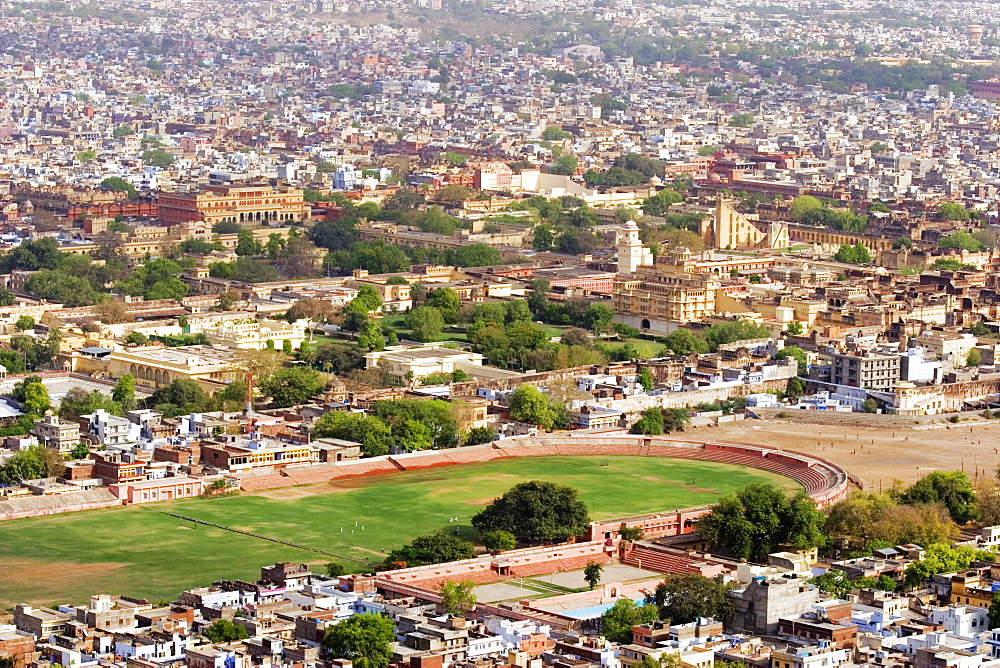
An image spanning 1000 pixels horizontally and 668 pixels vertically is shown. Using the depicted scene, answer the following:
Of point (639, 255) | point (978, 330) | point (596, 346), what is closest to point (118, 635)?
point (596, 346)

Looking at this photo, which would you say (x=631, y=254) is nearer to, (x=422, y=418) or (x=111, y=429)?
(x=422, y=418)

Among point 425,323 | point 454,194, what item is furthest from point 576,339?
point 454,194

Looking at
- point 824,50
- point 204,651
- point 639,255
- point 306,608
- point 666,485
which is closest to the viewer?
point 204,651

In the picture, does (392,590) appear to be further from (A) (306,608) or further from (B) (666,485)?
(B) (666,485)

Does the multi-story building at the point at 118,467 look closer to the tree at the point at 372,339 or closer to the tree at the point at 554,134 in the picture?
the tree at the point at 372,339

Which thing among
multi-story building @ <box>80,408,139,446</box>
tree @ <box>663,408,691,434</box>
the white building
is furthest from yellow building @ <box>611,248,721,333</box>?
the white building

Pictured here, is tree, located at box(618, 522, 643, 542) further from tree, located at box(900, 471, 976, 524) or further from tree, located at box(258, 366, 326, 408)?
tree, located at box(258, 366, 326, 408)
